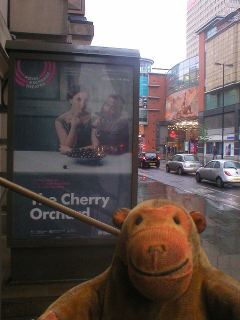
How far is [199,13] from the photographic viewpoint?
150 metres

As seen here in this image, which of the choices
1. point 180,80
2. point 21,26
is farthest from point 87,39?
point 180,80

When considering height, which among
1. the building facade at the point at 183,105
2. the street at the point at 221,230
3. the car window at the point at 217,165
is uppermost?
the building facade at the point at 183,105

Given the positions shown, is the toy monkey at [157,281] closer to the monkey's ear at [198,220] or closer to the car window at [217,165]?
the monkey's ear at [198,220]

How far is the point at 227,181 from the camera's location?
18.2 metres

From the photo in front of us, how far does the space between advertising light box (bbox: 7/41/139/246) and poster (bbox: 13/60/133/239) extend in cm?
1

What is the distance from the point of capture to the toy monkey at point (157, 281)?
4.33ft

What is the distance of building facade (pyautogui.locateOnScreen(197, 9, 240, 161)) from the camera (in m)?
42.7

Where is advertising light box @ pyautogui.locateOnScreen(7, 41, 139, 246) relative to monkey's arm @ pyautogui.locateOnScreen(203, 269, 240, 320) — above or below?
above

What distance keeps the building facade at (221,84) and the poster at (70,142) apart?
37.3m

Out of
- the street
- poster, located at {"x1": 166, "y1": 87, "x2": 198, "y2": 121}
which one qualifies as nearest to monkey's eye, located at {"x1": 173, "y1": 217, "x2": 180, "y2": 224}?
the street

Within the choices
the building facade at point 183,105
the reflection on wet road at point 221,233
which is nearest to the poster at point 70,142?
the reflection on wet road at point 221,233

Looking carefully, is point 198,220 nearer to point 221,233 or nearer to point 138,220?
point 138,220

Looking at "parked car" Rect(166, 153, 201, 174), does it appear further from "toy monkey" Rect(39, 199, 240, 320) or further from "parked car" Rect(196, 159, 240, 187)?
"toy monkey" Rect(39, 199, 240, 320)

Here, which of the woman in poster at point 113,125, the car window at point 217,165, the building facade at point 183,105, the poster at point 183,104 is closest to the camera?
the woman in poster at point 113,125
